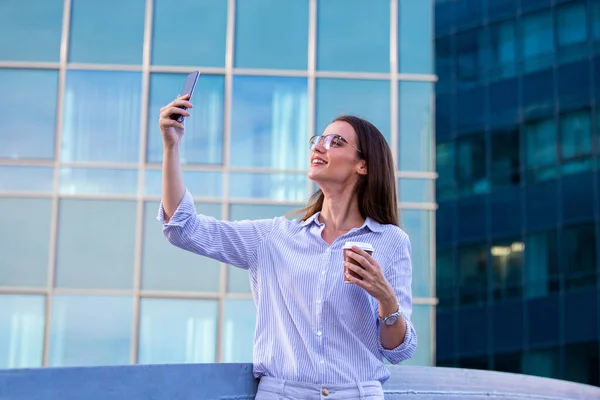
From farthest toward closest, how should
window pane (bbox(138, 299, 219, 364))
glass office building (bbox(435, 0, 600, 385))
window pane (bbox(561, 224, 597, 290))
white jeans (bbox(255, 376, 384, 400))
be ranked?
glass office building (bbox(435, 0, 600, 385))
window pane (bbox(561, 224, 597, 290))
window pane (bbox(138, 299, 219, 364))
white jeans (bbox(255, 376, 384, 400))

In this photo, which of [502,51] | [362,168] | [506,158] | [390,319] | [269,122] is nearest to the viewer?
[390,319]

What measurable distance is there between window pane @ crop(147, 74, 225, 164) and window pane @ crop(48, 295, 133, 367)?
6.61ft

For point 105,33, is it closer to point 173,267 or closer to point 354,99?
point 173,267

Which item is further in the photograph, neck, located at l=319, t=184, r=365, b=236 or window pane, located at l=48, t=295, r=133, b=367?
window pane, located at l=48, t=295, r=133, b=367

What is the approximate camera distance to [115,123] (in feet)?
45.2

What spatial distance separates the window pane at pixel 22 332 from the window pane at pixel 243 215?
8.12 ft

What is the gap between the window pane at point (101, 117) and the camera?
13680 millimetres

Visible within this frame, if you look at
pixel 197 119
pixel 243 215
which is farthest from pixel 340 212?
pixel 197 119

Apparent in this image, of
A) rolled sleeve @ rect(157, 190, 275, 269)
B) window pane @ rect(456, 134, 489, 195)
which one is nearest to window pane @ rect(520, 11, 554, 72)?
window pane @ rect(456, 134, 489, 195)

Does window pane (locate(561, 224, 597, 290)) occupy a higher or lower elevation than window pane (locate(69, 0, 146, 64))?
lower

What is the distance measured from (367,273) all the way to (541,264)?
26.2 meters

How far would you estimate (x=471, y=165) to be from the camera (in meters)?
30.8

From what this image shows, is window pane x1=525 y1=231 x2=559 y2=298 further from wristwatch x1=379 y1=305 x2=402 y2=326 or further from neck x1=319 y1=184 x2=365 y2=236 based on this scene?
wristwatch x1=379 y1=305 x2=402 y2=326

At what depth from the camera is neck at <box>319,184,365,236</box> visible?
3.94m
